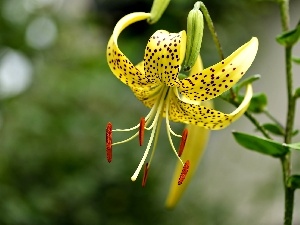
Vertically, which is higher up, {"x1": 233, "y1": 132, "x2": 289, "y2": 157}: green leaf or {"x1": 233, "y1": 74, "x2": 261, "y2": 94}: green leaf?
{"x1": 233, "y1": 74, "x2": 261, "y2": 94}: green leaf

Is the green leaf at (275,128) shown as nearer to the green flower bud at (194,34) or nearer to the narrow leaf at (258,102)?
the narrow leaf at (258,102)

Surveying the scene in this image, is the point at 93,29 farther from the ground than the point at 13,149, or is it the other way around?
the point at 93,29

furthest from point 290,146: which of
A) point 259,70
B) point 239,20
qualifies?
point 259,70

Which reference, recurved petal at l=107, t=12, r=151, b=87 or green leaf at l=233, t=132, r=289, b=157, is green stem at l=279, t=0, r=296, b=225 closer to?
green leaf at l=233, t=132, r=289, b=157

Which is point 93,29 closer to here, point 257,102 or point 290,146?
point 257,102

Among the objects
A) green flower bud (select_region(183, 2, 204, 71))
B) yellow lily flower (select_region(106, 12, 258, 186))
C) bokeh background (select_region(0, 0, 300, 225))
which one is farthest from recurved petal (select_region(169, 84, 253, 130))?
bokeh background (select_region(0, 0, 300, 225))

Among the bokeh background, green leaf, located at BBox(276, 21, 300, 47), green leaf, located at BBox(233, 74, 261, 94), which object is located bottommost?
the bokeh background

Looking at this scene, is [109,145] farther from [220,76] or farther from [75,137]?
[75,137]
